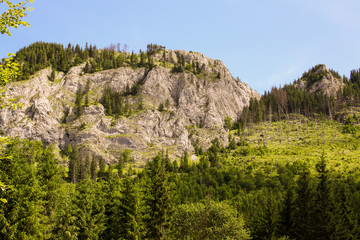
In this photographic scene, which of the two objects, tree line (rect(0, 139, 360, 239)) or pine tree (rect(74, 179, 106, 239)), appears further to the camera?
pine tree (rect(74, 179, 106, 239))

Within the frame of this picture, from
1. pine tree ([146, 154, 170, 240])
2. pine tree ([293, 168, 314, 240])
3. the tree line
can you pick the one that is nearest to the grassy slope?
the tree line

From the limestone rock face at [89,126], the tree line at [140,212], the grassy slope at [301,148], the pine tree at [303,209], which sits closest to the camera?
the tree line at [140,212]

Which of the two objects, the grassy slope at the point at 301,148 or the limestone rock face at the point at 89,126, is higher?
the limestone rock face at the point at 89,126

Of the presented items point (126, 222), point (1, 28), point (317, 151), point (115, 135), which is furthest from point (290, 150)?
point (1, 28)

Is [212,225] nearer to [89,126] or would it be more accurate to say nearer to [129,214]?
[129,214]

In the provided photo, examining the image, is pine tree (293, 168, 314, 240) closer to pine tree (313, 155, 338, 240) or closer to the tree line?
the tree line

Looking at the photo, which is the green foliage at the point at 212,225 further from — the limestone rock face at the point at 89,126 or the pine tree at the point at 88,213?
the limestone rock face at the point at 89,126

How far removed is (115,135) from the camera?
→ 567 ft

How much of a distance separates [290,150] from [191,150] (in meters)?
66.2

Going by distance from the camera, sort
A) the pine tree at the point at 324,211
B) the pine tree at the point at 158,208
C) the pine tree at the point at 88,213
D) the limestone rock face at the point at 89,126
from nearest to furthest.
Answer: the pine tree at the point at 324,211 < the pine tree at the point at 88,213 < the pine tree at the point at 158,208 < the limestone rock face at the point at 89,126

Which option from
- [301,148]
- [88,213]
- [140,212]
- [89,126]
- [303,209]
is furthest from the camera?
[89,126]

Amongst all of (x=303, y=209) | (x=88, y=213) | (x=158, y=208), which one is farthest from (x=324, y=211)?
(x=88, y=213)

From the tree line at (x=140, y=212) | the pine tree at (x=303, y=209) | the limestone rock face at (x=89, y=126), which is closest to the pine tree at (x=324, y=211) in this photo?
the tree line at (x=140, y=212)

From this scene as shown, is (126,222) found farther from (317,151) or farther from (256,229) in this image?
(317,151)
